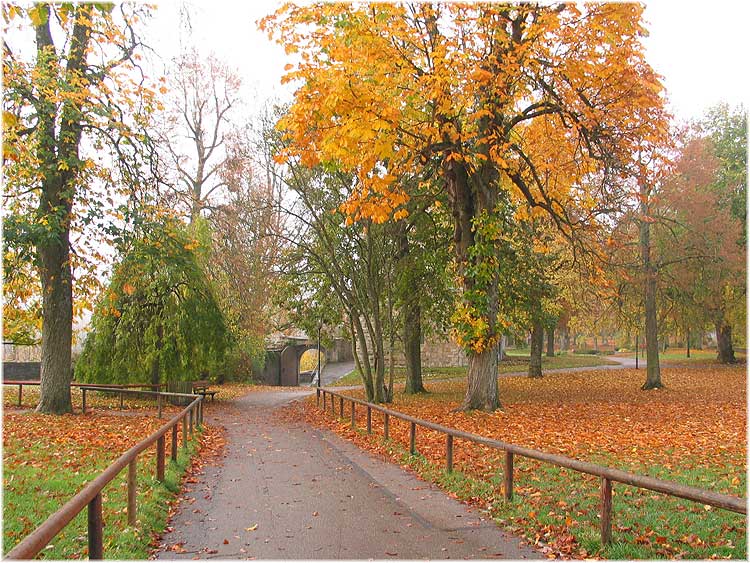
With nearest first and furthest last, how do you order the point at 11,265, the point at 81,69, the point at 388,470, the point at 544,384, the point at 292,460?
the point at 388,470 → the point at 292,460 → the point at 11,265 → the point at 81,69 → the point at 544,384

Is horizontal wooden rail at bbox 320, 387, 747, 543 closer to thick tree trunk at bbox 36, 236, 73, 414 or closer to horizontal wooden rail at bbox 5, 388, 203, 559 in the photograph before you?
horizontal wooden rail at bbox 5, 388, 203, 559

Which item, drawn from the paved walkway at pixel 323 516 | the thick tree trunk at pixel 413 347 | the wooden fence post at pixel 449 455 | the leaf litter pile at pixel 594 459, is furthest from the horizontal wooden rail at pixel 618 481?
the thick tree trunk at pixel 413 347

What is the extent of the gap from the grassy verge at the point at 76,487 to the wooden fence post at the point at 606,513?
3.86 meters

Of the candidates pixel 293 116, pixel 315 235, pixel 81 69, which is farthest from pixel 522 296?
pixel 81 69

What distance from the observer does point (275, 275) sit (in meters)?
21.0

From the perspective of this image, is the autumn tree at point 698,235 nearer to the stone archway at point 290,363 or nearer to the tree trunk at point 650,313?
the tree trunk at point 650,313

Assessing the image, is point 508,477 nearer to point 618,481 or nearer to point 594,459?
point 618,481

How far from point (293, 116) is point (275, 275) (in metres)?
10.4

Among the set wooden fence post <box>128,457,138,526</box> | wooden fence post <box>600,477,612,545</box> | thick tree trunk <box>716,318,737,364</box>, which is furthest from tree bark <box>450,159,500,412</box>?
thick tree trunk <box>716,318,737,364</box>

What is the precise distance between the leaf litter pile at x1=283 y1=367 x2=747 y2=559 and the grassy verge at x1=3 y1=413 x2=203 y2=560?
3425 millimetres

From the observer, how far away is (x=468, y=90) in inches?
463

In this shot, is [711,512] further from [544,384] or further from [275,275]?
[544,384]

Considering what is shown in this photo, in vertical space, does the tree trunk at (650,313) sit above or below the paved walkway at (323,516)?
above

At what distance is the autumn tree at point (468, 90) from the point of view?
1113 cm
